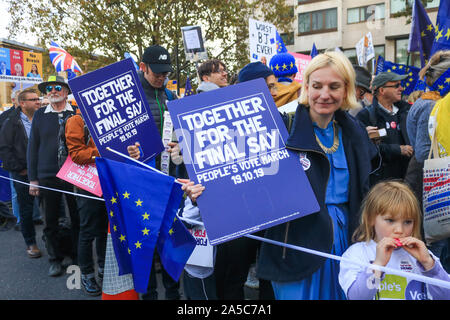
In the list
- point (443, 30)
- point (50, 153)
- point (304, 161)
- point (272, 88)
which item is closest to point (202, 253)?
point (304, 161)

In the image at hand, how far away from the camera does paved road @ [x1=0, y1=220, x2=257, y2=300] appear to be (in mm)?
3957

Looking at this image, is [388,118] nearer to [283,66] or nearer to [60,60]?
[283,66]

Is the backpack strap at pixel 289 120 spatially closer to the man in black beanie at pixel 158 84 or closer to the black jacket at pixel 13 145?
the man in black beanie at pixel 158 84

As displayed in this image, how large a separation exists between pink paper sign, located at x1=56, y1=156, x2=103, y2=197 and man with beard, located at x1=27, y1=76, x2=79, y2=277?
647 millimetres

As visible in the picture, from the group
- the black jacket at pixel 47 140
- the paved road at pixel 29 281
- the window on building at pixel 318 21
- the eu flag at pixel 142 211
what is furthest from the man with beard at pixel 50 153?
the window on building at pixel 318 21

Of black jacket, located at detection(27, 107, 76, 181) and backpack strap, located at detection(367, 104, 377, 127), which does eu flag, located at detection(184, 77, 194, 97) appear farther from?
backpack strap, located at detection(367, 104, 377, 127)

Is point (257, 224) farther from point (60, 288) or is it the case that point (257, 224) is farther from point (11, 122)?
point (11, 122)

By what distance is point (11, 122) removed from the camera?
557cm

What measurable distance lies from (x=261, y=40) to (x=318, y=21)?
29.2m

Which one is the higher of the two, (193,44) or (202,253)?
(193,44)

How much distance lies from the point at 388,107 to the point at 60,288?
3.98 meters

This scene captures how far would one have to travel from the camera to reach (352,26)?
32.3m

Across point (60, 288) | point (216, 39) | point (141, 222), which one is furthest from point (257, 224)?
point (216, 39)

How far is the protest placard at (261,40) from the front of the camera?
676cm
